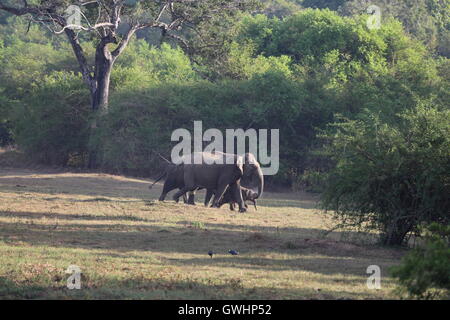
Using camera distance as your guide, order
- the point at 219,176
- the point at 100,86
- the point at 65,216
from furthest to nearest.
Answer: the point at 100,86 < the point at 219,176 < the point at 65,216

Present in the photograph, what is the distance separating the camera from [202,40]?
3622 cm

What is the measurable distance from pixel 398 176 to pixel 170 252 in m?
4.96

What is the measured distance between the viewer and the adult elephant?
950 inches

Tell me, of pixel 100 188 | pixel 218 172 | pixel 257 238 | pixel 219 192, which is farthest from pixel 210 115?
pixel 257 238

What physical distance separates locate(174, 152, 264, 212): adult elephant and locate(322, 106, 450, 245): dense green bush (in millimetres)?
7303

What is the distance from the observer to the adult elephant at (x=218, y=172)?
24125mm

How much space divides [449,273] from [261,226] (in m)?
11.1

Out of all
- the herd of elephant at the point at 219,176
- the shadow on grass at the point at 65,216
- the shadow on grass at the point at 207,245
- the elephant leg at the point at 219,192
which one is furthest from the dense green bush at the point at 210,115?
the shadow on grass at the point at 207,245

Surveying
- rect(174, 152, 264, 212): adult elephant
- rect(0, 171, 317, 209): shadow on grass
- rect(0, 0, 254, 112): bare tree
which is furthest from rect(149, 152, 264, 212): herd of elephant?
rect(0, 0, 254, 112): bare tree

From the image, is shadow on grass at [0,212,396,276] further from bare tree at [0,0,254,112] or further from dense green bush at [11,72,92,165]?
dense green bush at [11,72,92,165]

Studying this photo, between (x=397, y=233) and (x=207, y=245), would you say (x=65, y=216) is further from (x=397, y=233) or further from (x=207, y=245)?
(x=397, y=233)

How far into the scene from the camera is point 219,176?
80.0 feet
